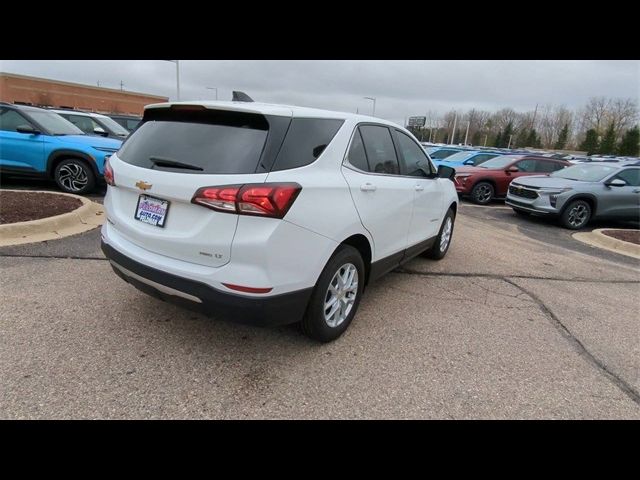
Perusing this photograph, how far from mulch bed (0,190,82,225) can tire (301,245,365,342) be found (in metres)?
4.50

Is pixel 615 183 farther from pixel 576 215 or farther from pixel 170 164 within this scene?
pixel 170 164

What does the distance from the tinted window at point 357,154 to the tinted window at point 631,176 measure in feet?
29.1

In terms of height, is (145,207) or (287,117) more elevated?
(287,117)

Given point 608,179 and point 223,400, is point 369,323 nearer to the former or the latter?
point 223,400

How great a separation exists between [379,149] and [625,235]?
7127 mm

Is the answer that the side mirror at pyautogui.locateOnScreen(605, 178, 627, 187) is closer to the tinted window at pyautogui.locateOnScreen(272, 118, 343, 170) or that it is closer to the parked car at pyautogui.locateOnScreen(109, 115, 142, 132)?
the tinted window at pyautogui.locateOnScreen(272, 118, 343, 170)

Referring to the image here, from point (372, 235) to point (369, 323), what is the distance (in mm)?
823

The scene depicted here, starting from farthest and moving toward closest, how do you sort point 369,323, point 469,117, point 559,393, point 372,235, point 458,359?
point 469,117 < point 369,323 < point 372,235 < point 458,359 < point 559,393

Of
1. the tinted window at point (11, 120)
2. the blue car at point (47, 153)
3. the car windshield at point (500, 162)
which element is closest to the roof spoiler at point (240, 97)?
the blue car at point (47, 153)

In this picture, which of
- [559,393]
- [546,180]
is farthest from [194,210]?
[546,180]

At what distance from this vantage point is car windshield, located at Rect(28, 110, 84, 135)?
7.65m

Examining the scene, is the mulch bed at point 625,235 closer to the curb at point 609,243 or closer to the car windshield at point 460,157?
the curb at point 609,243

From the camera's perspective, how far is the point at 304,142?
2693 mm
